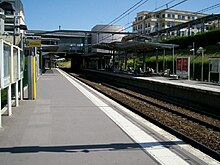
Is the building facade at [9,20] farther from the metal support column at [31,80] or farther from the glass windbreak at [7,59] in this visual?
the glass windbreak at [7,59]

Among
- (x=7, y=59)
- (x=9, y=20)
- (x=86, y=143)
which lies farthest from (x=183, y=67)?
(x=86, y=143)

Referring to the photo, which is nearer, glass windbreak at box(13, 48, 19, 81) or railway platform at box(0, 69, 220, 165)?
railway platform at box(0, 69, 220, 165)

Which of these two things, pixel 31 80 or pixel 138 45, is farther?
pixel 138 45

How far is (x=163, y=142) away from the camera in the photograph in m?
6.93

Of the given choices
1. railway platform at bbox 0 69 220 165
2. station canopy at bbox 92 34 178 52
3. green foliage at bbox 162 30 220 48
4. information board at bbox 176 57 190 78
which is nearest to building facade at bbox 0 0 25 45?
railway platform at bbox 0 69 220 165

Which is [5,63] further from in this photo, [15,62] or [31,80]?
[31,80]

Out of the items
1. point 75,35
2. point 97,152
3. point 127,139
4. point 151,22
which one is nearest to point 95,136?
point 127,139

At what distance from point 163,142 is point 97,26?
254ft

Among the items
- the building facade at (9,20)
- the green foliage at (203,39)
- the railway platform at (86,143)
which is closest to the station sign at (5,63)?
the railway platform at (86,143)

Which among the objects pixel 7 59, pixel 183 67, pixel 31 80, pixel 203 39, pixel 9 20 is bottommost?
pixel 31 80

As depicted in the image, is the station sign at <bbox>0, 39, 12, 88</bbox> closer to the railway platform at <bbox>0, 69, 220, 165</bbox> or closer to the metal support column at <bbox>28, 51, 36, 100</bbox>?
the railway platform at <bbox>0, 69, 220, 165</bbox>

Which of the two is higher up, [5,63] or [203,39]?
[203,39]

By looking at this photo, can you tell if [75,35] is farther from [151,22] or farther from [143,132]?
[143,132]

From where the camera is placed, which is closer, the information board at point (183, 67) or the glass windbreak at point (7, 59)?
the glass windbreak at point (7, 59)
